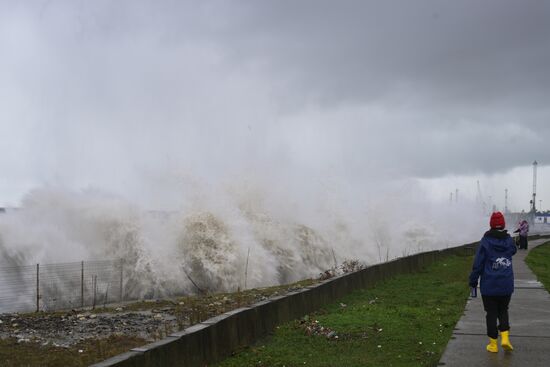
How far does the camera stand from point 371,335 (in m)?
8.00

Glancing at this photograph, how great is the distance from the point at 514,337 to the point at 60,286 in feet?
40.9

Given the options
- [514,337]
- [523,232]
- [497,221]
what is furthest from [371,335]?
[523,232]

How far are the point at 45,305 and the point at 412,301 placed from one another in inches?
353

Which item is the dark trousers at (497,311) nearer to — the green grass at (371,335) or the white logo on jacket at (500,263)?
the white logo on jacket at (500,263)

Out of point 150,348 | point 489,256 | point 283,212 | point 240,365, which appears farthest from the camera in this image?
point 283,212

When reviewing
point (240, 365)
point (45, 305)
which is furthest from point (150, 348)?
point (45, 305)

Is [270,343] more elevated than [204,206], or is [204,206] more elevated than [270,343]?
[204,206]

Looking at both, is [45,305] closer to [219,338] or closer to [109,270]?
[109,270]

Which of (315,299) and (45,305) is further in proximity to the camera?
(45,305)

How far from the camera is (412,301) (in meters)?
11.6

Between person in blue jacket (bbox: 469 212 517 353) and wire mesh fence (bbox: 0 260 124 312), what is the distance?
9520 mm

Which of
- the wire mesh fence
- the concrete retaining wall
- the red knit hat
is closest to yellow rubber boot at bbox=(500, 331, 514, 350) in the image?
the red knit hat

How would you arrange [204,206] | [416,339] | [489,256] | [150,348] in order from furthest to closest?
[204,206], [416,339], [489,256], [150,348]

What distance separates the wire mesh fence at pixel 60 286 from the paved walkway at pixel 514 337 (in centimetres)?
866
